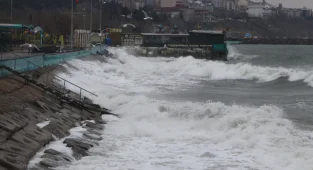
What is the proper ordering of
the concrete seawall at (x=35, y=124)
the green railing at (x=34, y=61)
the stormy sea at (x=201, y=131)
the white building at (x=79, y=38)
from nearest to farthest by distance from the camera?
the concrete seawall at (x=35, y=124) < the stormy sea at (x=201, y=131) < the green railing at (x=34, y=61) < the white building at (x=79, y=38)

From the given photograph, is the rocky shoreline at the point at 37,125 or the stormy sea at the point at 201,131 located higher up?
the rocky shoreline at the point at 37,125

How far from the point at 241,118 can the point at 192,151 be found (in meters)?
5.05

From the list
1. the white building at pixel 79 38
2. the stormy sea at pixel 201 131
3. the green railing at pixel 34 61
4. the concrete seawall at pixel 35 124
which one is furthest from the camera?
the white building at pixel 79 38

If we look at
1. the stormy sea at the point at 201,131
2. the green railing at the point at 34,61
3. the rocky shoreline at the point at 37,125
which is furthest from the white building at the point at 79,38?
the rocky shoreline at the point at 37,125

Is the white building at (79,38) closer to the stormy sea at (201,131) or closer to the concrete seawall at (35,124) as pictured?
the stormy sea at (201,131)

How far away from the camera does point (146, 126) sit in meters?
22.3

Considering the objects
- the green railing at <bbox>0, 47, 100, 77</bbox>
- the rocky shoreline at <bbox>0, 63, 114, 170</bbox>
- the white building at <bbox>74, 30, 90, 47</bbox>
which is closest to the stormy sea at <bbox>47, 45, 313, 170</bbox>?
the rocky shoreline at <bbox>0, 63, 114, 170</bbox>

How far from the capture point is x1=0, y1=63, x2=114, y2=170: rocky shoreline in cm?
1419

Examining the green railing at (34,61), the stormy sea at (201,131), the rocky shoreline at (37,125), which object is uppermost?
the green railing at (34,61)

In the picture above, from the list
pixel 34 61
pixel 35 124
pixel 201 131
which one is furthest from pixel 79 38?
pixel 35 124

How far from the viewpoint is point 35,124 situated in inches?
695

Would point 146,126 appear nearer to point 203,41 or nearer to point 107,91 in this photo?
point 107,91

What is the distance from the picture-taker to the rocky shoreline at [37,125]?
1419 centimetres

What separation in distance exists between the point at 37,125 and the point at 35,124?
0.14m
